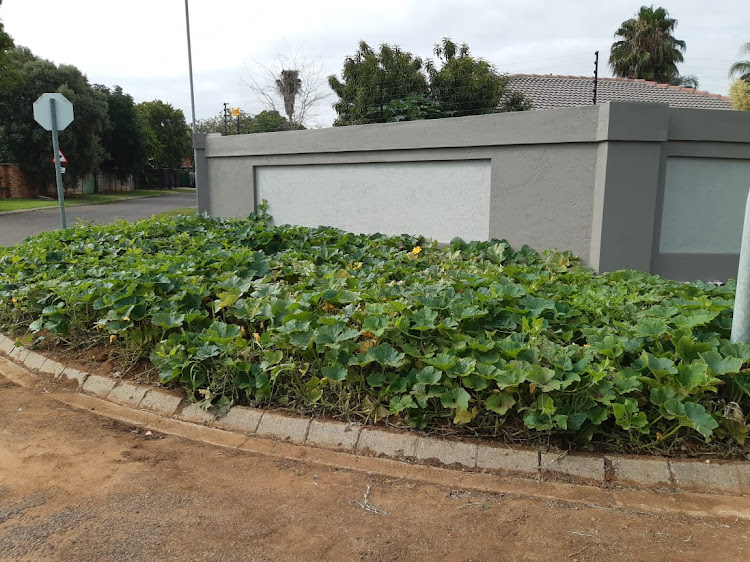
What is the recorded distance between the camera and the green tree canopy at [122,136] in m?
37.4

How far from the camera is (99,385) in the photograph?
452 cm

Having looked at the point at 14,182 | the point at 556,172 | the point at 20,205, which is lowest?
the point at 20,205

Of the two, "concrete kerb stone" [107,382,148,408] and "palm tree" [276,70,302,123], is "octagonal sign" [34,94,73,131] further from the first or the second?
"palm tree" [276,70,302,123]

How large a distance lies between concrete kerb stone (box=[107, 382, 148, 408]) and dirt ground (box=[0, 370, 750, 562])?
2.37 feet

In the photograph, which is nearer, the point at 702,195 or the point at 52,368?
the point at 52,368

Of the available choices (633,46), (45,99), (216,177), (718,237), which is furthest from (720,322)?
(633,46)

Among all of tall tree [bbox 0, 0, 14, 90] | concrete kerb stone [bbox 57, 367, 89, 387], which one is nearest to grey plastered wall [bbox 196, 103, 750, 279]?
concrete kerb stone [bbox 57, 367, 89, 387]

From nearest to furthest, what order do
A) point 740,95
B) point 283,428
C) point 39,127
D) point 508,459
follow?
point 508,459
point 283,428
point 740,95
point 39,127

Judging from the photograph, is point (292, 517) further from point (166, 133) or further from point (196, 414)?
point (166, 133)

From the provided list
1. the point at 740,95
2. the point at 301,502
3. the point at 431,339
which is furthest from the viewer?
the point at 740,95

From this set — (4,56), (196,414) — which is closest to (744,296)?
(196,414)

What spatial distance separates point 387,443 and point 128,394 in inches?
79.1

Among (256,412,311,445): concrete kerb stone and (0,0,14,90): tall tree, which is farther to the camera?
(0,0,14,90): tall tree

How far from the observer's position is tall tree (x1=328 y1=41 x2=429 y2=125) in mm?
15375
